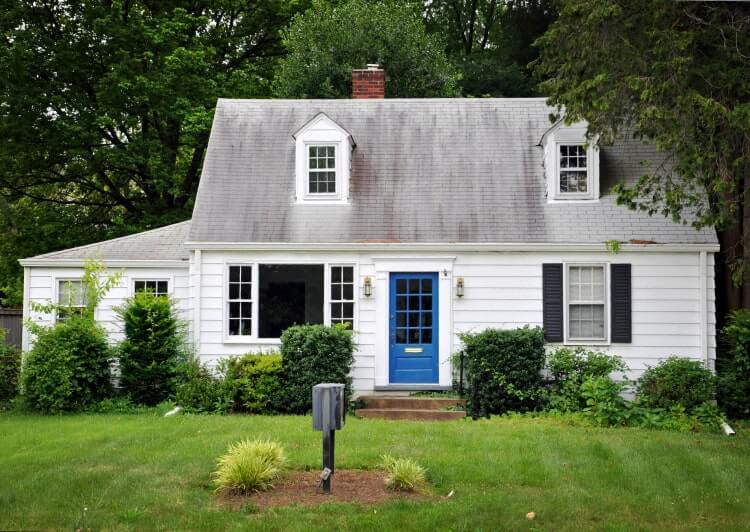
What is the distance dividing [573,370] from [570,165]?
166 inches

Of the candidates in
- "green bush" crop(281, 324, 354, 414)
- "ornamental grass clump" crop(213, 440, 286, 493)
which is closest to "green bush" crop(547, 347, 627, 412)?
"green bush" crop(281, 324, 354, 414)

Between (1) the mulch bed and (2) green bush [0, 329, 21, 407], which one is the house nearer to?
(2) green bush [0, 329, 21, 407]

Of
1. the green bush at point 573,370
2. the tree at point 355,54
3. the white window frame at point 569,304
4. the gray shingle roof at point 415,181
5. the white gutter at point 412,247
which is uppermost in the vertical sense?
the tree at point 355,54

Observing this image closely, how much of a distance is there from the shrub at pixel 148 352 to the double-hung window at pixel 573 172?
317 inches

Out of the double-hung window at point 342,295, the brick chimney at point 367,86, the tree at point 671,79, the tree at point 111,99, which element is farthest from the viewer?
the tree at point 111,99

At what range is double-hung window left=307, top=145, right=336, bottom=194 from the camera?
1741cm

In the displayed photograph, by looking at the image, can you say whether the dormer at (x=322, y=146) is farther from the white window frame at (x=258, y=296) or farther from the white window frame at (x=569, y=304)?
the white window frame at (x=569, y=304)

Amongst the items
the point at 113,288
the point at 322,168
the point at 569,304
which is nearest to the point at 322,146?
the point at 322,168

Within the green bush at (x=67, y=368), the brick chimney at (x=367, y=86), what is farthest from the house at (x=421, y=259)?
the brick chimney at (x=367, y=86)

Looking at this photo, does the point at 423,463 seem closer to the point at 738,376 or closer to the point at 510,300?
the point at 510,300

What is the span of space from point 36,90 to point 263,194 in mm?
12694

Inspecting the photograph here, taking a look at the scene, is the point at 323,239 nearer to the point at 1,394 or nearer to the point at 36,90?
the point at 1,394

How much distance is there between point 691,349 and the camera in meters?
16.0

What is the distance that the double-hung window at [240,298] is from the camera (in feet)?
54.4
